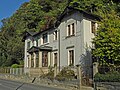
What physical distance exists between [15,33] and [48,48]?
29.9m

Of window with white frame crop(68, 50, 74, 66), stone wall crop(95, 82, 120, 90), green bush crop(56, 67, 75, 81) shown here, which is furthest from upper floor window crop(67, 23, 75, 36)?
stone wall crop(95, 82, 120, 90)

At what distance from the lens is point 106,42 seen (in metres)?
21.8

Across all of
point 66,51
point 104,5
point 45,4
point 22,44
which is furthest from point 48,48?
point 45,4

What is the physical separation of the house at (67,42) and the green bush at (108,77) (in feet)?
23.1

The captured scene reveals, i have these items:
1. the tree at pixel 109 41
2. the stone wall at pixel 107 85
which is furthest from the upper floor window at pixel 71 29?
the stone wall at pixel 107 85

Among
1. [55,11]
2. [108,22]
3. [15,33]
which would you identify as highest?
[55,11]

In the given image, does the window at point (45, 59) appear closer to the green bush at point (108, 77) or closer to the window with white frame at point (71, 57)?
the window with white frame at point (71, 57)

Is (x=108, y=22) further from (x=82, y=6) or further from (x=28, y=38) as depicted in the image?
(x=28, y=38)

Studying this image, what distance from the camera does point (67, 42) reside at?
31.9m

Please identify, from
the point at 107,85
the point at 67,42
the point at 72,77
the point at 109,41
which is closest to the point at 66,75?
the point at 72,77

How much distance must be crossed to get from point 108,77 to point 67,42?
45.3 feet

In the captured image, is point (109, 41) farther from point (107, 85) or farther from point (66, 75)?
point (66, 75)

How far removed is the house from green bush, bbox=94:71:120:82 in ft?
23.1

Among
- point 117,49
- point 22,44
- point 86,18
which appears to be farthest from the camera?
point 22,44
